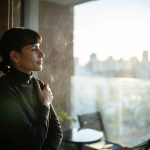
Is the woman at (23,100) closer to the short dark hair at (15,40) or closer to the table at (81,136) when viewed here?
the short dark hair at (15,40)

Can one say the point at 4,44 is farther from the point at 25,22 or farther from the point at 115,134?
the point at 115,134

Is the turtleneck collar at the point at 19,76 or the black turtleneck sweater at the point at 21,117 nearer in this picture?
the black turtleneck sweater at the point at 21,117

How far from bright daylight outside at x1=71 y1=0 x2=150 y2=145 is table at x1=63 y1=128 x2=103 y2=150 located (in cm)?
51

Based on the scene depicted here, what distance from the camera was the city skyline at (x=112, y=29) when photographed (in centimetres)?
279

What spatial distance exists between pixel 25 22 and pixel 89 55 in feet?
3.65

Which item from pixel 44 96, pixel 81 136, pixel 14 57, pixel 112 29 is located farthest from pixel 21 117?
pixel 112 29

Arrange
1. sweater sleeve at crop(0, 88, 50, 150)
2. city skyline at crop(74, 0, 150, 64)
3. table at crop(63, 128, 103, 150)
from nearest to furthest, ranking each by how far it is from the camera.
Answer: sweater sleeve at crop(0, 88, 50, 150)
table at crop(63, 128, 103, 150)
city skyline at crop(74, 0, 150, 64)

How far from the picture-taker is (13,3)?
7.15 feet

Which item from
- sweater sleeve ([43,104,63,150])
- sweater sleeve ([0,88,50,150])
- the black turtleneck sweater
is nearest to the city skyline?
sweater sleeve ([43,104,63,150])

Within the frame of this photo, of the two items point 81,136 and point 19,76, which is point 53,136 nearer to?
point 19,76

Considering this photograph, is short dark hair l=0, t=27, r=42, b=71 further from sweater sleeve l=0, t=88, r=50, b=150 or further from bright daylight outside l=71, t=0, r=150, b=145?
bright daylight outside l=71, t=0, r=150, b=145

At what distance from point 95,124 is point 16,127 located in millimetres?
2208

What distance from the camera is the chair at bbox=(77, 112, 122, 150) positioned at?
2822 millimetres

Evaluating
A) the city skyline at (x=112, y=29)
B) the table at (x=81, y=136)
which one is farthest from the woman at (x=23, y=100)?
the city skyline at (x=112, y=29)
